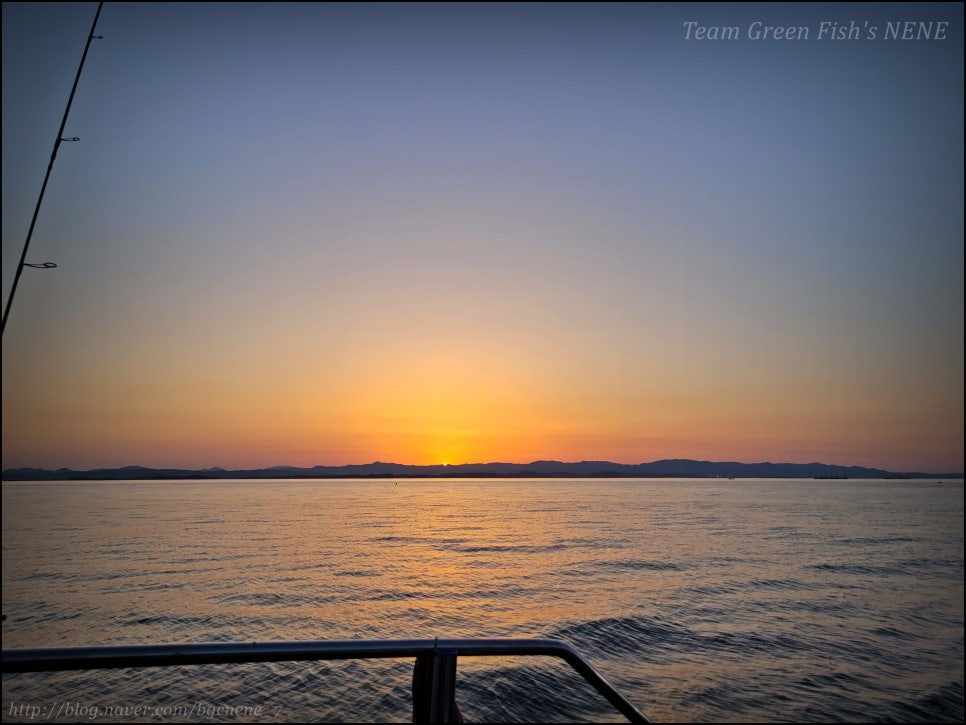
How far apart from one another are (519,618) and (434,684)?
1700 centimetres

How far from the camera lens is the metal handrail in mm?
1781

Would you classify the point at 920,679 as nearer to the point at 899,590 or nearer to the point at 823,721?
the point at 823,721

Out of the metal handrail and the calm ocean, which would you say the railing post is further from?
the calm ocean

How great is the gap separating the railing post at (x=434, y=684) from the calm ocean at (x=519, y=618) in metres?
9.53

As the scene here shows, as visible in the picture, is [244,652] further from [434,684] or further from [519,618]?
[519,618]

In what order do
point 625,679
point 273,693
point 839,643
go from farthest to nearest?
point 839,643 < point 625,679 < point 273,693

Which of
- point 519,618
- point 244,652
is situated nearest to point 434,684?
point 244,652

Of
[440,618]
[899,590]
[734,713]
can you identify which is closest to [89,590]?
[440,618]

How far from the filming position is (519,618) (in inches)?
704

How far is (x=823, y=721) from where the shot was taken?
416 inches

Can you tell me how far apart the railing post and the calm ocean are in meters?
9.53

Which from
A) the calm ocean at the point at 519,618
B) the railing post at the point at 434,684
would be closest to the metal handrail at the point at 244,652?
the railing post at the point at 434,684

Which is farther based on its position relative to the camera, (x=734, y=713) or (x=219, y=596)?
(x=219, y=596)

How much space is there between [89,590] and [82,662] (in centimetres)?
2434
